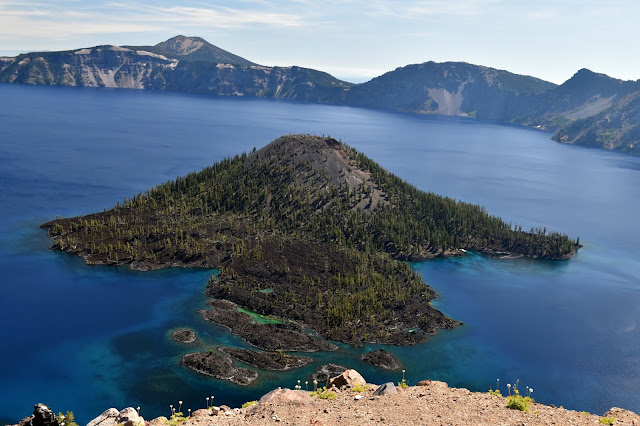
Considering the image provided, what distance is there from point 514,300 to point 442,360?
43006mm

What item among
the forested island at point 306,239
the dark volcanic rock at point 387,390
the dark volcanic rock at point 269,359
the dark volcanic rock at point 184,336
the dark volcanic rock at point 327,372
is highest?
the dark volcanic rock at point 387,390

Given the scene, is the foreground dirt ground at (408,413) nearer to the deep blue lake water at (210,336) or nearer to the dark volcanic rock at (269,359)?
the deep blue lake water at (210,336)

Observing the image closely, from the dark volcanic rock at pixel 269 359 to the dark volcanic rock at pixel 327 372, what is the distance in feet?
13.0

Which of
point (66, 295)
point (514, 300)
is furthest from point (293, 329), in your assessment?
point (514, 300)

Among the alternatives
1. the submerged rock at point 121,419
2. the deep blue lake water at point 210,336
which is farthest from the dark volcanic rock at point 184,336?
the submerged rock at point 121,419

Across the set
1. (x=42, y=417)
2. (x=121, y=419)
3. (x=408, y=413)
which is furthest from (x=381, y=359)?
(x=42, y=417)

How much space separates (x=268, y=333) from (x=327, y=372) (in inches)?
696

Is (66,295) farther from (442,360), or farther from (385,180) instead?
(385,180)

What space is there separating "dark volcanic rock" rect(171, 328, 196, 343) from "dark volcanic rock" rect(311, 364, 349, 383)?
85.2 feet

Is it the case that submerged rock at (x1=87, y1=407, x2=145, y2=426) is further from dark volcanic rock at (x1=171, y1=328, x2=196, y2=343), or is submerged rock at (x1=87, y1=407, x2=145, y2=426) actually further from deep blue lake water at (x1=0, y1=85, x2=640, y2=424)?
dark volcanic rock at (x1=171, y1=328, x2=196, y2=343)

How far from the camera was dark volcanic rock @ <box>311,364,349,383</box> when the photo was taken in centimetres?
8656

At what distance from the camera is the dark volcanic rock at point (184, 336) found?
9650 cm

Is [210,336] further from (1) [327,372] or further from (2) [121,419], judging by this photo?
(2) [121,419]

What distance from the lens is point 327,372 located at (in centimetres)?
8812
